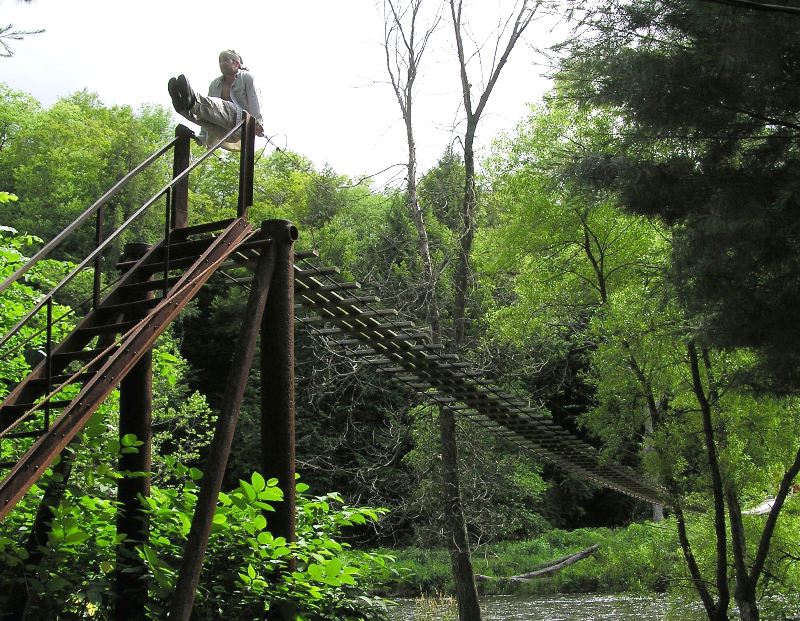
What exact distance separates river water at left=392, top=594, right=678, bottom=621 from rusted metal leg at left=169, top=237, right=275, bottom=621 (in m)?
9.81

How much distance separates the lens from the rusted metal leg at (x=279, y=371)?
444 centimetres

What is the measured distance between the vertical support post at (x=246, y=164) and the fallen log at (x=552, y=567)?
579 inches

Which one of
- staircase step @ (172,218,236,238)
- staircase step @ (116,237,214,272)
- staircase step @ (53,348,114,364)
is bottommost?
staircase step @ (53,348,114,364)

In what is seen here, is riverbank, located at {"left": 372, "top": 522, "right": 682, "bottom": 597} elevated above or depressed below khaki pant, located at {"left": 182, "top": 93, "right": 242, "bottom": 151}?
below

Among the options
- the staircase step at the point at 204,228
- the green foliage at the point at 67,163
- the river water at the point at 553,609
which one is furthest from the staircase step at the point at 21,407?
the green foliage at the point at 67,163

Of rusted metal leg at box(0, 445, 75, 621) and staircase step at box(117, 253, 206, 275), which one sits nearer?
rusted metal leg at box(0, 445, 75, 621)

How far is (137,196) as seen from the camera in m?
24.8

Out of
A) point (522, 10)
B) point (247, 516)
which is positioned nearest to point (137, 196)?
point (522, 10)

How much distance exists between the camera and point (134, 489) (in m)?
4.30

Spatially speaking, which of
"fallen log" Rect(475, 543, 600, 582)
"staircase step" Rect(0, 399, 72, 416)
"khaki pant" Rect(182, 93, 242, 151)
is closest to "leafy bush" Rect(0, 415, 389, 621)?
"staircase step" Rect(0, 399, 72, 416)

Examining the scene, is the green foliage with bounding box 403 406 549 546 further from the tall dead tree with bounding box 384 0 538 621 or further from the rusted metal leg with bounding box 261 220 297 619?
the rusted metal leg with bounding box 261 220 297 619

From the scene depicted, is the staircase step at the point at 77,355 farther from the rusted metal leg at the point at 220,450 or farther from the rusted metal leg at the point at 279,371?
the rusted metal leg at the point at 279,371

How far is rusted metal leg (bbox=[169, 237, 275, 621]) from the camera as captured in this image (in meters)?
3.49

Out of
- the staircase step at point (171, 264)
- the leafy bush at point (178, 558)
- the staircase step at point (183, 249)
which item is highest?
the staircase step at point (183, 249)
